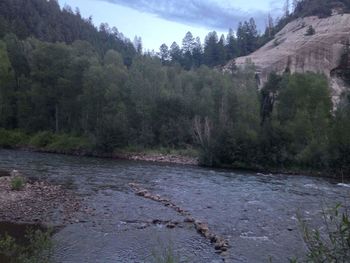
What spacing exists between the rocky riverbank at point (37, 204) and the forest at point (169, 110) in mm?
23056

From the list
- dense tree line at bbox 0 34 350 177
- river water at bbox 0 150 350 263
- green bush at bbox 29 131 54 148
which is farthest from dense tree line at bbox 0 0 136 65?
river water at bbox 0 150 350 263

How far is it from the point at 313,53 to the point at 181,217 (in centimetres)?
6508

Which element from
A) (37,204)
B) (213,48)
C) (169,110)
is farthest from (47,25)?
(37,204)

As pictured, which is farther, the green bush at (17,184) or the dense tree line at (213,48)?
the dense tree line at (213,48)

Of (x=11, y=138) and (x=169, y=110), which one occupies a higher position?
(x=169, y=110)

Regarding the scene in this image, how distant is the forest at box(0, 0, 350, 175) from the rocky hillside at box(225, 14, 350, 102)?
41.3 feet

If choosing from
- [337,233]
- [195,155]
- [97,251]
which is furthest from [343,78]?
[337,233]

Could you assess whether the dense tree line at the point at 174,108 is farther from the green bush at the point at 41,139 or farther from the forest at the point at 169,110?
the green bush at the point at 41,139

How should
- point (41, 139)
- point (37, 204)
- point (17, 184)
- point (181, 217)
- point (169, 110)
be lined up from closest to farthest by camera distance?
point (181, 217) < point (37, 204) < point (17, 184) < point (41, 139) < point (169, 110)

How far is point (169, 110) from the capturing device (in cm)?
5562

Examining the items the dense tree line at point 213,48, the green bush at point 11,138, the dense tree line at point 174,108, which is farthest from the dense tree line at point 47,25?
the green bush at point 11,138

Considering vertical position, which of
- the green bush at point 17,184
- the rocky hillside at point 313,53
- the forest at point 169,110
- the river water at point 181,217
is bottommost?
the river water at point 181,217

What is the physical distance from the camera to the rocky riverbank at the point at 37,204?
17453 mm

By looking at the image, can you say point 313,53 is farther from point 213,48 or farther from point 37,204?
point 37,204
